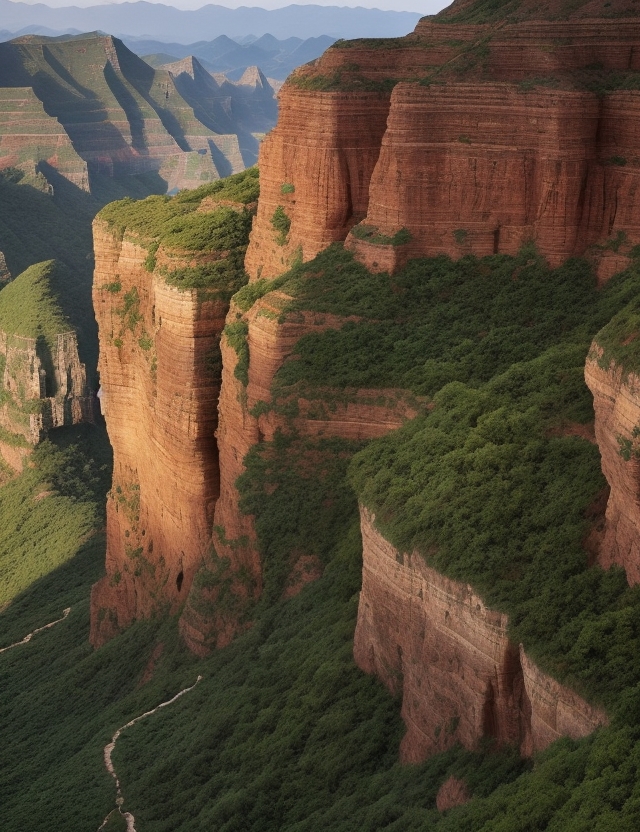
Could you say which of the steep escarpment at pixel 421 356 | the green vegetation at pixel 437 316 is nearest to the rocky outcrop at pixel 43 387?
the steep escarpment at pixel 421 356

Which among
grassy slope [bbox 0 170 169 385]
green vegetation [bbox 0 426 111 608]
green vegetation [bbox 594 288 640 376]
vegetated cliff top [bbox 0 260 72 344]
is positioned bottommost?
grassy slope [bbox 0 170 169 385]

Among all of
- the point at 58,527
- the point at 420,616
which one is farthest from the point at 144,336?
the point at 58,527

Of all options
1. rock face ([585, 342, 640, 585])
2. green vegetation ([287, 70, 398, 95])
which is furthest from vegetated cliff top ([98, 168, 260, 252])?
rock face ([585, 342, 640, 585])

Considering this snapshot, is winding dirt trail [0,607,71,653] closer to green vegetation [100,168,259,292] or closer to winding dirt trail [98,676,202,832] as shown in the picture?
green vegetation [100,168,259,292]

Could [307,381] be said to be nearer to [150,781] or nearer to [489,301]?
[489,301]

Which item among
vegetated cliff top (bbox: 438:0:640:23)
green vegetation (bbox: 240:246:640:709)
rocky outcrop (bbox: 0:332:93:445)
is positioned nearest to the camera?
green vegetation (bbox: 240:246:640:709)

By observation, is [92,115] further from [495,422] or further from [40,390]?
[495,422]

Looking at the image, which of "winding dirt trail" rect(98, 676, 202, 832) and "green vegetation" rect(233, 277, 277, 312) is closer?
"winding dirt trail" rect(98, 676, 202, 832)

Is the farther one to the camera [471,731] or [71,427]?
[71,427]
